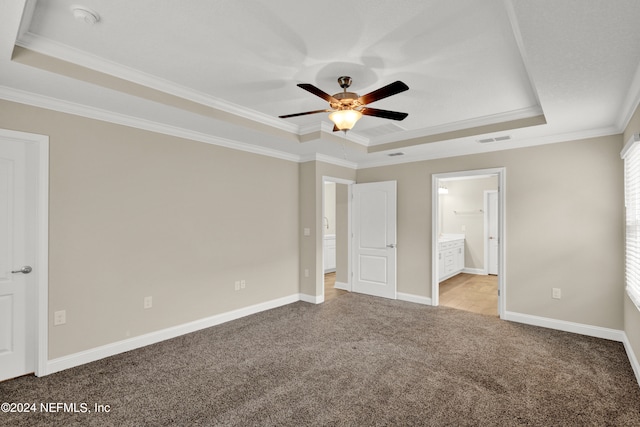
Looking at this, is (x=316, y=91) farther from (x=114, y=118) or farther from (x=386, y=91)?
(x=114, y=118)

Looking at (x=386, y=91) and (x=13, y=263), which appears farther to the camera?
(x=13, y=263)

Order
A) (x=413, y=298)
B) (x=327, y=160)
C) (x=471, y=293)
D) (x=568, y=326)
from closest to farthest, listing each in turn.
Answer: (x=568, y=326) < (x=413, y=298) < (x=327, y=160) < (x=471, y=293)

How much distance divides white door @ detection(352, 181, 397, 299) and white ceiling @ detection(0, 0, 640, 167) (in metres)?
1.95

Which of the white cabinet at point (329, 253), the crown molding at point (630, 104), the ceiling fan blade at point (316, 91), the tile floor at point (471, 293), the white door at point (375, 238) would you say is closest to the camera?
the ceiling fan blade at point (316, 91)

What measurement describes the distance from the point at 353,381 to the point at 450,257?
513 centimetres

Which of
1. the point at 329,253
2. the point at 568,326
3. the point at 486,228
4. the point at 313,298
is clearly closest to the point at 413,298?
the point at 313,298

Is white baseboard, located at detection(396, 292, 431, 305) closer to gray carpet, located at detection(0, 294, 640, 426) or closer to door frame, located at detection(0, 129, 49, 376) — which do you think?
gray carpet, located at detection(0, 294, 640, 426)

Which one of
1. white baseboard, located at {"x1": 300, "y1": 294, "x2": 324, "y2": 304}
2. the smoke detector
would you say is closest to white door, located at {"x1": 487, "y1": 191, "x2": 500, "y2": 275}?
white baseboard, located at {"x1": 300, "y1": 294, "x2": 324, "y2": 304}

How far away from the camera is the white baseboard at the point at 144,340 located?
2895 mm

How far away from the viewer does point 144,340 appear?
11.3 feet

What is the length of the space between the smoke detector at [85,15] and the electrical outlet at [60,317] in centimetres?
246

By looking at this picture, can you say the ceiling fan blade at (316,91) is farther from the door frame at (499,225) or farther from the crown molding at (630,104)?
the door frame at (499,225)

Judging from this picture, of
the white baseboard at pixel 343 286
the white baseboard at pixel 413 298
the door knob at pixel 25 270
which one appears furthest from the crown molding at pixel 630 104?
the door knob at pixel 25 270

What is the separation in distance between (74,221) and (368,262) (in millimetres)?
4296
